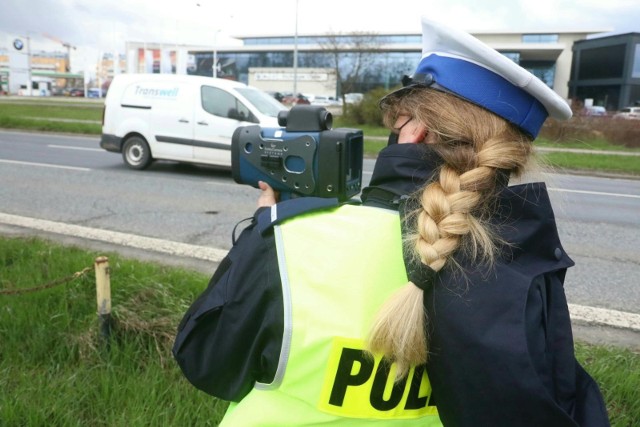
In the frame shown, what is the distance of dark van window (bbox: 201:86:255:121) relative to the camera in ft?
32.9

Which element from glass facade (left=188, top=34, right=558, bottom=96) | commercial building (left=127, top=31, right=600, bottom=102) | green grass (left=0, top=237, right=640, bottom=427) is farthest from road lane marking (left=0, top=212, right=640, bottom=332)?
commercial building (left=127, top=31, right=600, bottom=102)

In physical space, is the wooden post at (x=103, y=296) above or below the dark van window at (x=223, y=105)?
below

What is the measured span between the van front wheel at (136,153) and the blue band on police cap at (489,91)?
990 cm

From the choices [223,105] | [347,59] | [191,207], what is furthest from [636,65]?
[191,207]

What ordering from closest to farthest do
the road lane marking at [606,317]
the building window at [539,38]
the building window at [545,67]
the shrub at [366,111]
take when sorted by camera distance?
1. the road lane marking at [606,317]
2. the shrub at [366,111]
3. the building window at [545,67]
4. the building window at [539,38]

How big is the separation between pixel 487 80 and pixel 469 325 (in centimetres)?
47

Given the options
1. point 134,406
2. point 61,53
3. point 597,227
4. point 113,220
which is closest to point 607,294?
point 597,227

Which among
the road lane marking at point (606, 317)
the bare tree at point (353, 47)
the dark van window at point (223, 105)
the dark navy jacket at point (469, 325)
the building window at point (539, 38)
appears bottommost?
the road lane marking at point (606, 317)

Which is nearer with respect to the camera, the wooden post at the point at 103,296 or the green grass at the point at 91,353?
the green grass at the point at 91,353

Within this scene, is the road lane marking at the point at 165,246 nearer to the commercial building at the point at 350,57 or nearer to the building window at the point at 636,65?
the commercial building at the point at 350,57

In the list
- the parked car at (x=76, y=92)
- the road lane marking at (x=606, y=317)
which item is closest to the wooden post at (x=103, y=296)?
the road lane marking at (x=606, y=317)

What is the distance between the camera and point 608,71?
50875 mm

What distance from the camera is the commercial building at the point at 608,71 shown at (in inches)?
1869

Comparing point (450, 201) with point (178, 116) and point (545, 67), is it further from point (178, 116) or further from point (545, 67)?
point (545, 67)
